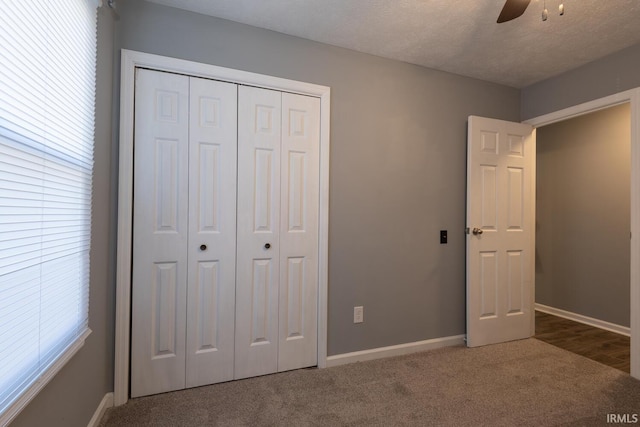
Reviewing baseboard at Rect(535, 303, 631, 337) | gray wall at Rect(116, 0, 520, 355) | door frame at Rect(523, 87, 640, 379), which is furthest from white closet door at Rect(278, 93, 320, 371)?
baseboard at Rect(535, 303, 631, 337)

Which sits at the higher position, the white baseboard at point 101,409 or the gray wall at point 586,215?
the gray wall at point 586,215

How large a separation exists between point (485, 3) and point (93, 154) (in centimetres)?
241

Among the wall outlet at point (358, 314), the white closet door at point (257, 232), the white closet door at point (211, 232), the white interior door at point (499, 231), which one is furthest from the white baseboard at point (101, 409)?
the white interior door at point (499, 231)

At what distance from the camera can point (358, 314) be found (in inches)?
101

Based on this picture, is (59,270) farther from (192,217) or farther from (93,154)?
(192,217)

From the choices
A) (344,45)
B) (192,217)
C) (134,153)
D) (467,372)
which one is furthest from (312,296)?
(344,45)

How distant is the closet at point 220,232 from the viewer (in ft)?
6.61

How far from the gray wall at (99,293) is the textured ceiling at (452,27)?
65cm

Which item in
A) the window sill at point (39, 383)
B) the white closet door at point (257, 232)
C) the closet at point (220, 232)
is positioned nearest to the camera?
the window sill at point (39, 383)

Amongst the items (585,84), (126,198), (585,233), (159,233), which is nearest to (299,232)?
(159,233)

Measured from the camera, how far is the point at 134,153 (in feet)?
6.48

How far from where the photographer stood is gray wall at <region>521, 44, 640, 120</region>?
95.4 inches

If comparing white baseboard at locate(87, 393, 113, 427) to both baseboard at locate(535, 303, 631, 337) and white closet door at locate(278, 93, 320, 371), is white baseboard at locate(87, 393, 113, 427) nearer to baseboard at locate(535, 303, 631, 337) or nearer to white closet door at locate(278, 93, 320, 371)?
white closet door at locate(278, 93, 320, 371)

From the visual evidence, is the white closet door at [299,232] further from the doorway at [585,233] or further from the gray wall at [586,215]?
the gray wall at [586,215]
